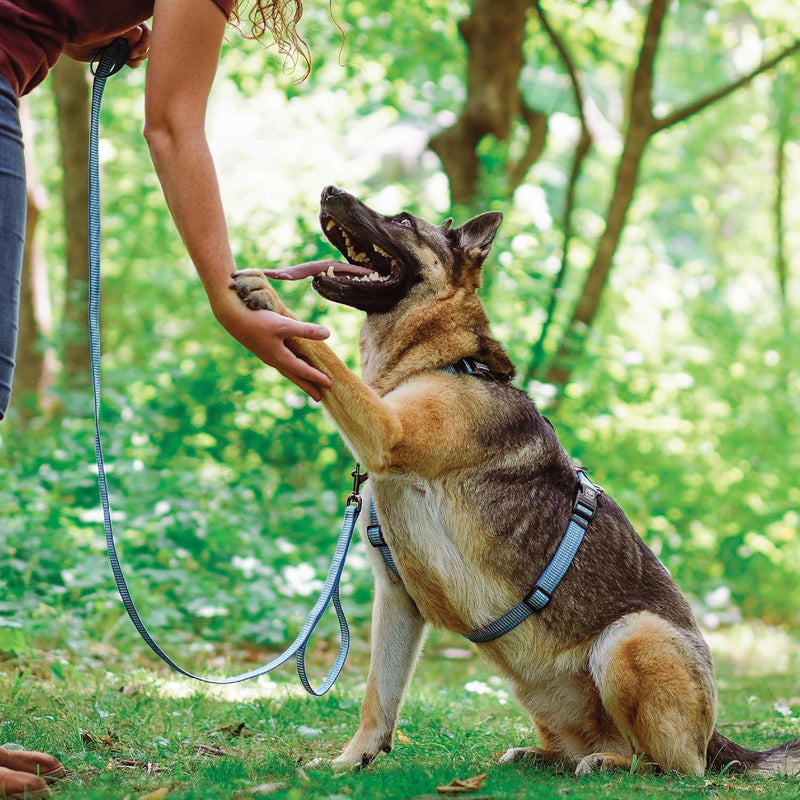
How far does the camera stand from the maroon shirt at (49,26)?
248cm

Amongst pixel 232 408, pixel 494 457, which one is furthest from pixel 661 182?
pixel 494 457

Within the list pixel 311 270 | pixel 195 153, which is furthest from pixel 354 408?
pixel 195 153

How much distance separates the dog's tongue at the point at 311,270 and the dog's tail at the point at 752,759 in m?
2.31

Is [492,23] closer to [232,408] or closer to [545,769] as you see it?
[232,408]

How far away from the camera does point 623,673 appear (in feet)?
10.8

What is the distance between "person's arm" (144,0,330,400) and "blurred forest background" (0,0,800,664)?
1.68m

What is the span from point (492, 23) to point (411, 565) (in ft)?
24.1

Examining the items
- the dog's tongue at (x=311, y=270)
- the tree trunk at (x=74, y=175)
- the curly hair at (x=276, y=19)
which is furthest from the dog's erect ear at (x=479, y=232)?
the tree trunk at (x=74, y=175)

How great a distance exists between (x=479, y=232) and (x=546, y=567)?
162 centimetres

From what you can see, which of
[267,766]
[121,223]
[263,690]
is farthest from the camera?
[121,223]

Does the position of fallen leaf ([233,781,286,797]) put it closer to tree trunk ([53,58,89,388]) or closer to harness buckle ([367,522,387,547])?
harness buckle ([367,522,387,547])

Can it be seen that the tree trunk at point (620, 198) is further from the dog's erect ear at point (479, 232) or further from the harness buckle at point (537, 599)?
the harness buckle at point (537, 599)

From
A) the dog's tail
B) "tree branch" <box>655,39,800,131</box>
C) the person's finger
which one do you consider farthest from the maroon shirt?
"tree branch" <box>655,39,800,131</box>

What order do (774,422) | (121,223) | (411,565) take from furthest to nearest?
(121,223) → (774,422) → (411,565)
